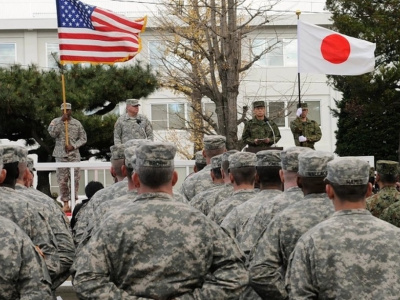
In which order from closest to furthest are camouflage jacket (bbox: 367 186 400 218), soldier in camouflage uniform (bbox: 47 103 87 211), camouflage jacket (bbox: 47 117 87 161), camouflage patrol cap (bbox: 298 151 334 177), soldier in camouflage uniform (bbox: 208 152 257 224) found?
camouflage patrol cap (bbox: 298 151 334 177) → soldier in camouflage uniform (bbox: 208 152 257 224) → camouflage jacket (bbox: 367 186 400 218) → soldier in camouflage uniform (bbox: 47 103 87 211) → camouflage jacket (bbox: 47 117 87 161)

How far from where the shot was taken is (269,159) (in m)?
8.96

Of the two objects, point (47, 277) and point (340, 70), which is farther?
point (340, 70)

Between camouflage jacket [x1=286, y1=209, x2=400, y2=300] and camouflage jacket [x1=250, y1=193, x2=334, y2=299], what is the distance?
2.69 feet

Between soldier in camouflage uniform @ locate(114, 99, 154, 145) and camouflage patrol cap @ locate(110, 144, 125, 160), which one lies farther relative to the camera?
soldier in camouflage uniform @ locate(114, 99, 154, 145)

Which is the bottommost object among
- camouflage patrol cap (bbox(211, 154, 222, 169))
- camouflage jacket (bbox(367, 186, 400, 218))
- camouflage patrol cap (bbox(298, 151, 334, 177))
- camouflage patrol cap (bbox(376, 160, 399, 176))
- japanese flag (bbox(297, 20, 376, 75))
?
camouflage jacket (bbox(367, 186, 400, 218))

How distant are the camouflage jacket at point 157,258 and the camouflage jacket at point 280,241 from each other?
2.66 ft

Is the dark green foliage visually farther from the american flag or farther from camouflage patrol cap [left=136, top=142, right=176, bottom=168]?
camouflage patrol cap [left=136, top=142, right=176, bottom=168]

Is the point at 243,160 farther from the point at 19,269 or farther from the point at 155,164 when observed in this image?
the point at 19,269

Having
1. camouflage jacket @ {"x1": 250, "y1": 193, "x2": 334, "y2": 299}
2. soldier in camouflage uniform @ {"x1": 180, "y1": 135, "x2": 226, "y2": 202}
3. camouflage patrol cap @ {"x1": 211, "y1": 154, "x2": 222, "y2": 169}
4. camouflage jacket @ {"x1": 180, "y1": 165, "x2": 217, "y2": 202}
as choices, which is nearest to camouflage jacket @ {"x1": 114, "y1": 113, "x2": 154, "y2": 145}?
soldier in camouflage uniform @ {"x1": 180, "y1": 135, "x2": 226, "y2": 202}

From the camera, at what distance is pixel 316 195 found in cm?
719

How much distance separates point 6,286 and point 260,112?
11.8 meters

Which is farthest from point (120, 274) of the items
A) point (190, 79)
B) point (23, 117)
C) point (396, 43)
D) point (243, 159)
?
point (396, 43)

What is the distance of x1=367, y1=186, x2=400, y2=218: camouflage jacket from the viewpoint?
11391mm

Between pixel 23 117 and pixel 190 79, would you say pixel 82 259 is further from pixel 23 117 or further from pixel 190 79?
pixel 190 79
